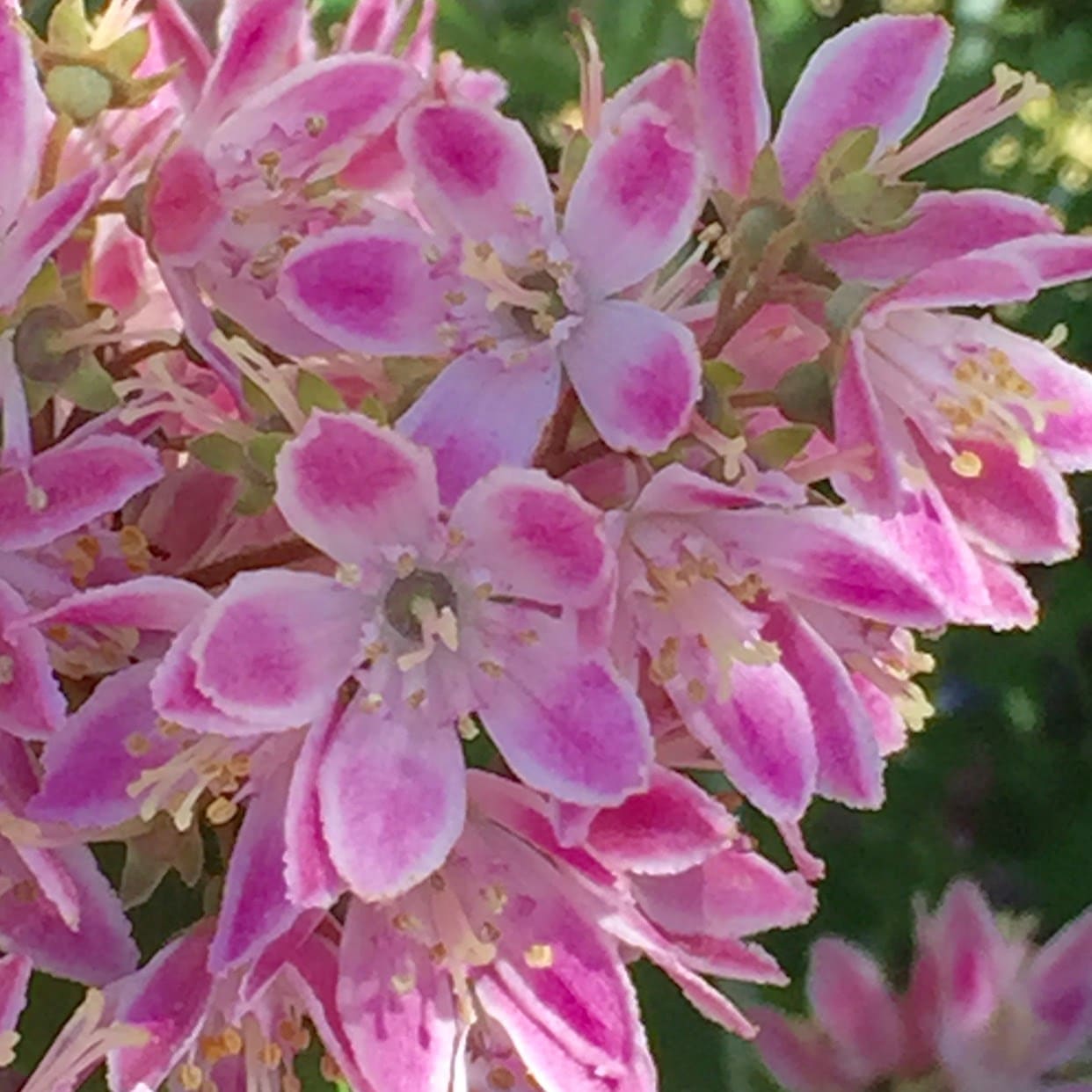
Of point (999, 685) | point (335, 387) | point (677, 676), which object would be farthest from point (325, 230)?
point (999, 685)

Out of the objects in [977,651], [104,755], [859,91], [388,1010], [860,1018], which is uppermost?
[859,91]

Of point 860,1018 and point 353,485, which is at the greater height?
point 353,485

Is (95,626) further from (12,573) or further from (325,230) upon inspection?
(325,230)

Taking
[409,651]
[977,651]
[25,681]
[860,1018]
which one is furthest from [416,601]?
[977,651]

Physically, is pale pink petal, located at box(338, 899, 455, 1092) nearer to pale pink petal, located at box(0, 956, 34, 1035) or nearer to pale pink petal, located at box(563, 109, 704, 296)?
pale pink petal, located at box(0, 956, 34, 1035)

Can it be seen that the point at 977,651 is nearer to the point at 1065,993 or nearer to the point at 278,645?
the point at 1065,993

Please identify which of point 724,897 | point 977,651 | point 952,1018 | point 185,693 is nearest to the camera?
point 185,693
